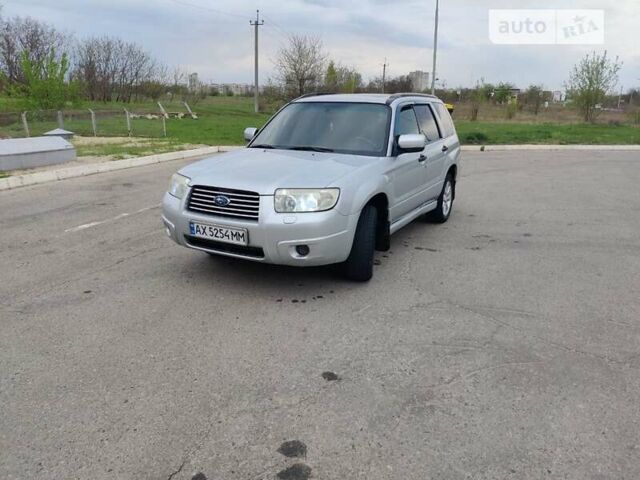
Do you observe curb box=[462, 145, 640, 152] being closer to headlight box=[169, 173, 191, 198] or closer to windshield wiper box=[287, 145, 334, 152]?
windshield wiper box=[287, 145, 334, 152]

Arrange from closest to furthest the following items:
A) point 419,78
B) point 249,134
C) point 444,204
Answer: point 249,134 < point 444,204 < point 419,78

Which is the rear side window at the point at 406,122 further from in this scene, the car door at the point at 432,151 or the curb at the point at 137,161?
the curb at the point at 137,161

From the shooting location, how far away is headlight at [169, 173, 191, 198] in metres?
4.52

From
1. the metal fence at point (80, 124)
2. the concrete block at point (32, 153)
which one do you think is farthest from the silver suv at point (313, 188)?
the metal fence at point (80, 124)

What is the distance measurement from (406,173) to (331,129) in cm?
91

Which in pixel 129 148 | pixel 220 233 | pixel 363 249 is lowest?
pixel 363 249

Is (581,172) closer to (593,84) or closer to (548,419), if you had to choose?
(548,419)

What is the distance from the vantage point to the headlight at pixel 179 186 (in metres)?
4.52

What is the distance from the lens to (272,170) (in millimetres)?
4484

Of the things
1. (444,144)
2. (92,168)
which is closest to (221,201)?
(444,144)

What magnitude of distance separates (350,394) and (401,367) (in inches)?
18.4

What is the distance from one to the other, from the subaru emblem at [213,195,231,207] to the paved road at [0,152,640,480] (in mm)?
799

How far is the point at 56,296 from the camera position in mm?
4430

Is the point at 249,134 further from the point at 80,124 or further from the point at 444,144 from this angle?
the point at 80,124
